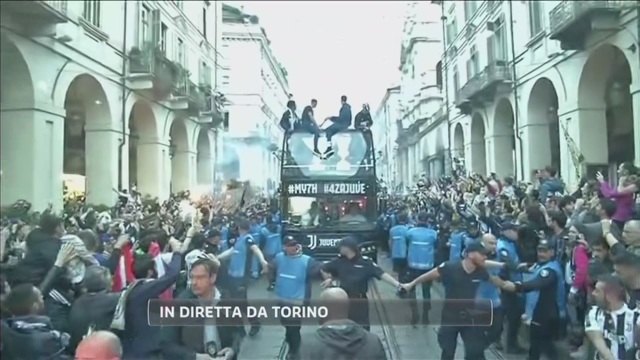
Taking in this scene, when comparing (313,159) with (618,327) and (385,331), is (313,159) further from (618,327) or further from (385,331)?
(618,327)

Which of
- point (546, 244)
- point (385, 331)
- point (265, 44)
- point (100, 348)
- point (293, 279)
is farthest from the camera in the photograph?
point (546, 244)

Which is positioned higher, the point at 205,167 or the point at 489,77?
the point at 489,77

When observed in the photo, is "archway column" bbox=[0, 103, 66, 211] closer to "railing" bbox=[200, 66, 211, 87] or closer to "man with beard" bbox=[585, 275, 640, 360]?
"railing" bbox=[200, 66, 211, 87]

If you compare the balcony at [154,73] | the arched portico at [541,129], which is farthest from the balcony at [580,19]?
the balcony at [154,73]

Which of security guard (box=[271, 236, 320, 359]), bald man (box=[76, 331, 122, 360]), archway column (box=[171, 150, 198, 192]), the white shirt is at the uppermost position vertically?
archway column (box=[171, 150, 198, 192])

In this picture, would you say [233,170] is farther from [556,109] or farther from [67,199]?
[556,109]

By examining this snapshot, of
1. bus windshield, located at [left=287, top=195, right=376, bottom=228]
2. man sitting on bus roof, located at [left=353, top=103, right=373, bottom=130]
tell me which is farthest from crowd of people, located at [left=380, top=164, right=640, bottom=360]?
man sitting on bus roof, located at [left=353, top=103, right=373, bottom=130]

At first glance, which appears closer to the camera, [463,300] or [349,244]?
[463,300]

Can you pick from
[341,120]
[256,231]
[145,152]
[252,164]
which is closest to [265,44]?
[341,120]
